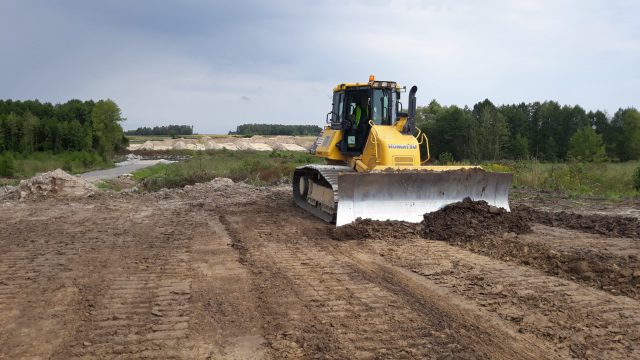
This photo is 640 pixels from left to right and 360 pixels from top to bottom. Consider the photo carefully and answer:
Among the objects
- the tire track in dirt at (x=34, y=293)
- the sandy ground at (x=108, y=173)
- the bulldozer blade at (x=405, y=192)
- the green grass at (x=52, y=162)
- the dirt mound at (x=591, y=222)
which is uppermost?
the bulldozer blade at (x=405, y=192)

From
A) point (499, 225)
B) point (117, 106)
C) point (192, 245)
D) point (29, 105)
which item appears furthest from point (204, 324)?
point (29, 105)

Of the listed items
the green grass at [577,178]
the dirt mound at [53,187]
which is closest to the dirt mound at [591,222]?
the green grass at [577,178]

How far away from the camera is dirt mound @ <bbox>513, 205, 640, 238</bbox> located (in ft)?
27.9

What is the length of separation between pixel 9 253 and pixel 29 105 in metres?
68.0

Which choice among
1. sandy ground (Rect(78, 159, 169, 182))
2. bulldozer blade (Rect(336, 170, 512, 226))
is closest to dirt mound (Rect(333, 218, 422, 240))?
bulldozer blade (Rect(336, 170, 512, 226))

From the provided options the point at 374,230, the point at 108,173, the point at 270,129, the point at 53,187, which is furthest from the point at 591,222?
the point at 270,129

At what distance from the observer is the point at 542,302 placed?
476cm

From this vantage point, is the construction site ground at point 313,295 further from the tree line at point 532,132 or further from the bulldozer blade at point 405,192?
the tree line at point 532,132

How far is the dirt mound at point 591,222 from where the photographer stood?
8.51 meters

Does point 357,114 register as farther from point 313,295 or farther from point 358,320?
point 358,320

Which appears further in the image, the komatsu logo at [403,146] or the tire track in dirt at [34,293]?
the komatsu logo at [403,146]

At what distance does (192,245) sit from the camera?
25.5 ft

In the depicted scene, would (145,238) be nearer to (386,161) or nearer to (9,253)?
(9,253)

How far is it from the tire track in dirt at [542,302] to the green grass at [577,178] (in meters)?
10.7
